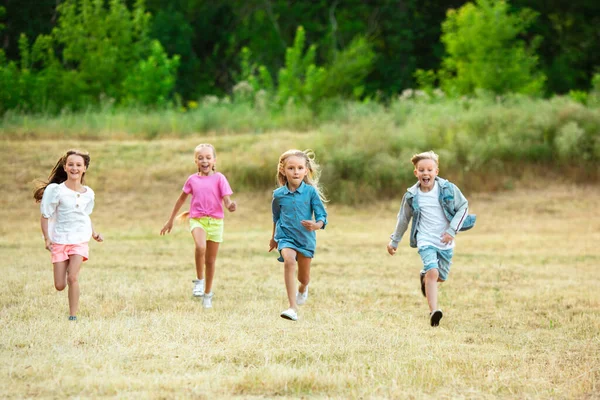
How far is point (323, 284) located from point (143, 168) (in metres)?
13.9

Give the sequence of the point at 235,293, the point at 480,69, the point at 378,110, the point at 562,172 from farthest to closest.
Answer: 1. the point at 480,69
2. the point at 378,110
3. the point at 562,172
4. the point at 235,293

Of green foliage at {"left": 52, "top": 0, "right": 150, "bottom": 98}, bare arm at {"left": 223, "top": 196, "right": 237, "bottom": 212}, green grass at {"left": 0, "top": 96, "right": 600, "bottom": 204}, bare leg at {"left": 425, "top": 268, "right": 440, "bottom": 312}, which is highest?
green foliage at {"left": 52, "top": 0, "right": 150, "bottom": 98}

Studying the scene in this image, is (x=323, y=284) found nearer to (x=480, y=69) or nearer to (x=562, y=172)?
(x=562, y=172)

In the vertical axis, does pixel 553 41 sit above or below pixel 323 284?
above

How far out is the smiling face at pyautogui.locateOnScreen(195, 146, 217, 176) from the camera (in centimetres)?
1036

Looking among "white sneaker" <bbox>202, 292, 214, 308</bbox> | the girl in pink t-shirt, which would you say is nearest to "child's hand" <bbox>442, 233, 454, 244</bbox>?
the girl in pink t-shirt

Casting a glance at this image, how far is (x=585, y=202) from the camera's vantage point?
24.3 m

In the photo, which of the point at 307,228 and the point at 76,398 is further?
the point at 307,228

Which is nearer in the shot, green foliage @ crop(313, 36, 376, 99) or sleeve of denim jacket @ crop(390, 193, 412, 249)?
sleeve of denim jacket @ crop(390, 193, 412, 249)

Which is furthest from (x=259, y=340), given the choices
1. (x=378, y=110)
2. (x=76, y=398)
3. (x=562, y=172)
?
(x=378, y=110)

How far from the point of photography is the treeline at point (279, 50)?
1394 inches

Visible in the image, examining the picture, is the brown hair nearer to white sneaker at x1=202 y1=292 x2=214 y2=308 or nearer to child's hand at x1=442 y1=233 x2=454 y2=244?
white sneaker at x1=202 y1=292 x2=214 y2=308

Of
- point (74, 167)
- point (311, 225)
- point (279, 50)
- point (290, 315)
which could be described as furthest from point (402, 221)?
point (279, 50)

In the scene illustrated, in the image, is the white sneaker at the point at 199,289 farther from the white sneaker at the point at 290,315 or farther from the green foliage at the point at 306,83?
the green foliage at the point at 306,83
